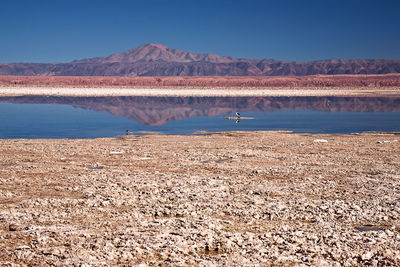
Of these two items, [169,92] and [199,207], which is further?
[169,92]

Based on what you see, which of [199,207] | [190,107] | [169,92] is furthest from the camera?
[169,92]

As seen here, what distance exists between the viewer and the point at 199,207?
31.1 feet

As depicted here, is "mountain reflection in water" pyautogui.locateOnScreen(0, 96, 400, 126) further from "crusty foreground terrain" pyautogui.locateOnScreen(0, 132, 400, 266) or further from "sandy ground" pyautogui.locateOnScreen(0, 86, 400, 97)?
"sandy ground" pyautogui.locateOnScreen(0, 86, 400, 97)

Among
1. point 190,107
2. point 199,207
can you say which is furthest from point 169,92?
point 199,207

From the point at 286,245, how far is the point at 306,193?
3310 millimetres

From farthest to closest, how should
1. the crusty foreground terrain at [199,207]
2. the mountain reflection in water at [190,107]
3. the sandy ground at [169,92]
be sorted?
the sandy ground at [169,92], the mountain reflection in water at [190,107], the crusty foreground terrain at [199,207]

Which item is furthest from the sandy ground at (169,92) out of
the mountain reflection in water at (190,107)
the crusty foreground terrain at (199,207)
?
the crusty foreground terrain at (199,207)

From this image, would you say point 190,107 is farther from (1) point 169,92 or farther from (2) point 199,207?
(2) point 199,207

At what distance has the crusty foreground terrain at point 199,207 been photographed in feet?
23.5

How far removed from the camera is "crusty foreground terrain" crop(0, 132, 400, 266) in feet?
23.5

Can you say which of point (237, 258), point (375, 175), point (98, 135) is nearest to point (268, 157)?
point (375, 175)

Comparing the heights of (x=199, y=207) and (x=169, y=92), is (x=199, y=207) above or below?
below

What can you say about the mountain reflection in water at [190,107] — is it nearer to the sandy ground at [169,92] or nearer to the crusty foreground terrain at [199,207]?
the crusty foreground terrain at [199,207]

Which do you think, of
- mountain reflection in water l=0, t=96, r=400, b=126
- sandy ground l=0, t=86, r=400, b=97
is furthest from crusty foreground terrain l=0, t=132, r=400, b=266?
sandy ground l=0, t=86, r=400, b=97
